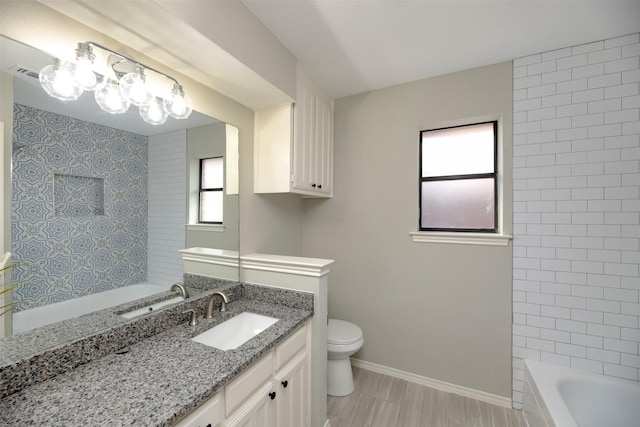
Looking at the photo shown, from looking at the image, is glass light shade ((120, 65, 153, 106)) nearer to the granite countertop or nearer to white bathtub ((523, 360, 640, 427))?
the granite countertop

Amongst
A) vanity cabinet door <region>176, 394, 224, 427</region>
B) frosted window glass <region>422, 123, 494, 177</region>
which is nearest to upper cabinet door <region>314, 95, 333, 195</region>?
frosted window glass <region>422, 123, 494, 177</region>

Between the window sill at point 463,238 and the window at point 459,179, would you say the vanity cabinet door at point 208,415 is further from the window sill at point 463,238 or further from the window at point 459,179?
the window at point 459,179

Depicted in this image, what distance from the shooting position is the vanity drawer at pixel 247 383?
100 cm

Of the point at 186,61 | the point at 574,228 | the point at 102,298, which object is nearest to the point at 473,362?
the point at 574,228

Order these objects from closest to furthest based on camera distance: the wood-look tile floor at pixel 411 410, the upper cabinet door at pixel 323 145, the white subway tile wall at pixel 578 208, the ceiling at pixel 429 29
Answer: the ceiling at pixel 429 29 → the white subway tile wall at pixel 578 208 → the wood-look tile floor at pixel 411 410 → the upper cabinet door at pixel 323 145

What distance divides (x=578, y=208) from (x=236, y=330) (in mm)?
2419

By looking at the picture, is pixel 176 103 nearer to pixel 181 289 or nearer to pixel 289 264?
pixel 181 289

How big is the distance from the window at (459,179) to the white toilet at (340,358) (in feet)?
3.73

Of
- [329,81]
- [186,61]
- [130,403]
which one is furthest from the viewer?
[329,81]

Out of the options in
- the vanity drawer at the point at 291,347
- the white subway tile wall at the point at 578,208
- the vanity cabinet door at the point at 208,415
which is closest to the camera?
the vanity cabinet door at the point at 208,415

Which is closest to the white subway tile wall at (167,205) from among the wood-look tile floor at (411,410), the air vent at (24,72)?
the air vent at (24,72)

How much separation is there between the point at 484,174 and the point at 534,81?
0.72 metres

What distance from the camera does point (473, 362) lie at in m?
2.02

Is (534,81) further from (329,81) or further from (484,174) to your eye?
(329,81)
